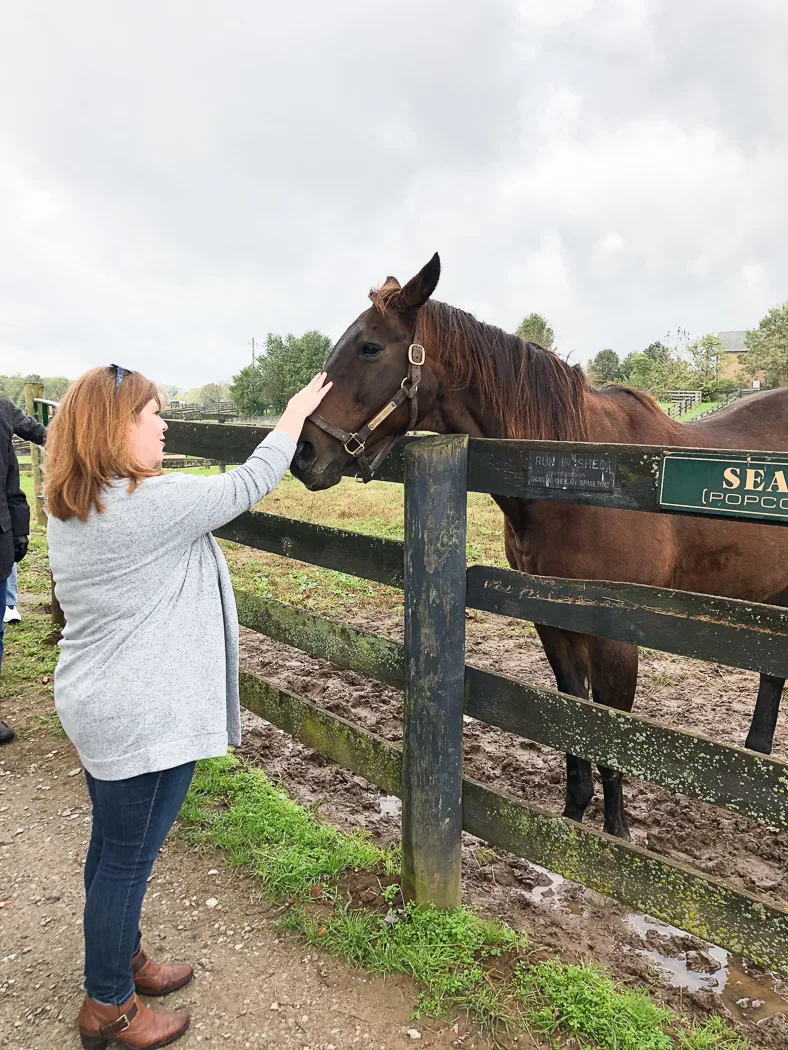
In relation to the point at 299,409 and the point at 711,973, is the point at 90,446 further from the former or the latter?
the point at 711,973

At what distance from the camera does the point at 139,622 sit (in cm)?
180

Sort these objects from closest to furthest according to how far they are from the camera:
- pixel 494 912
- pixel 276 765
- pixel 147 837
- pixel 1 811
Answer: pixel 147 837 → pixel 494 912 → pixel 1 811 → pixel 276 765

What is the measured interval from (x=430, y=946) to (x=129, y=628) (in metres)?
1.63

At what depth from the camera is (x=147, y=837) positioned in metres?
1.91

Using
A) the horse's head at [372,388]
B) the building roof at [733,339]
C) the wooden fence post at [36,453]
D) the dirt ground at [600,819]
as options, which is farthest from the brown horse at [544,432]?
the building roof at [733,339]

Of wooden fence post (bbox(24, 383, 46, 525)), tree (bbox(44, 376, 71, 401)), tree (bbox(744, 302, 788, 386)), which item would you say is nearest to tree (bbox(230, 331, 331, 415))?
tree (bbox(44, 376, 71, 401))

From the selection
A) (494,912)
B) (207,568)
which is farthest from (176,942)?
(207,568)

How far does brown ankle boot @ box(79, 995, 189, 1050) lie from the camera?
1.99m

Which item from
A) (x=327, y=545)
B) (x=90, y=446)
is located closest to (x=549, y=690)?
(x=327, y=545)

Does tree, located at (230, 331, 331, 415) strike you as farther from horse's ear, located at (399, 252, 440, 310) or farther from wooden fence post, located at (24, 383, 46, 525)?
horse's ear, located at (399, 252, 440, 310)

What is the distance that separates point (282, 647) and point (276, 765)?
2014 millimetres

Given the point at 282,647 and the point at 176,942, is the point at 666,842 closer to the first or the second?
the point at 176,942

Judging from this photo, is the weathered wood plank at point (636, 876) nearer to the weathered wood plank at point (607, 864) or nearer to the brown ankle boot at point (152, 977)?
the weathered wood plank at point (607, 864)

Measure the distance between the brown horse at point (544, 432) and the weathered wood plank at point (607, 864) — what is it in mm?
1018
